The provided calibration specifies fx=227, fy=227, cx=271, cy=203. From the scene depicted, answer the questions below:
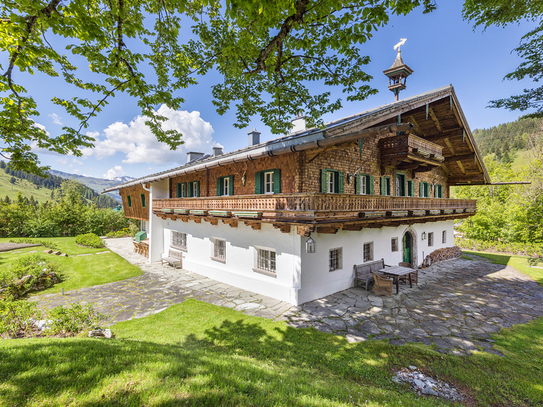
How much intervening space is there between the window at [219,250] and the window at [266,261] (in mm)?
2690

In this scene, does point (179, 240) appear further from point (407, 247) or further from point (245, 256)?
point (407, 247)

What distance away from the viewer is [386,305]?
934 centimetres

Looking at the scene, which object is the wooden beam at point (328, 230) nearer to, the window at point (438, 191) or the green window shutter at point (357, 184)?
the green window shutter at point (357, 184)

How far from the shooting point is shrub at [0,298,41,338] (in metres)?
6.18

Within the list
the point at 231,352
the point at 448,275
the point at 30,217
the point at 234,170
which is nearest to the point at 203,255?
the point at 234,170

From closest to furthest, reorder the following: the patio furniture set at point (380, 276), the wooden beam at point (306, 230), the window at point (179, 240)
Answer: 1. the wooden beam at point (306, 230)
2. the patio furniture set at point (380, 276)
3. the window at point (179, 240)

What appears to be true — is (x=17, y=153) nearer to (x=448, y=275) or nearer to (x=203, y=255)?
(x=203, y=255)

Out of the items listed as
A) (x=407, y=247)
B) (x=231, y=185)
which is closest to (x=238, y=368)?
(x=231, y=185)

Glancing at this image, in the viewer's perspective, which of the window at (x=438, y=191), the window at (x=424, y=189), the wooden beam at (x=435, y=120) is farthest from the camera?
the window at (x=438, y=191)

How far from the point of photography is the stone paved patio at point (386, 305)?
732 centimetres

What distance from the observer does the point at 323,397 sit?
3.87 metres

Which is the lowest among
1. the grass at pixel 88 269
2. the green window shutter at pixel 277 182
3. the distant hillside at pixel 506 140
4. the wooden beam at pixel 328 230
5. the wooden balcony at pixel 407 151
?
the grass at pixel 88 269

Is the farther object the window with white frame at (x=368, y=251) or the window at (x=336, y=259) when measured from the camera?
the window with white frame at (x=368, y=251)

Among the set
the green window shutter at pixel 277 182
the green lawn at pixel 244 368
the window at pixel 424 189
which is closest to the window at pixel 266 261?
the green window shutter at pixel 277 182
